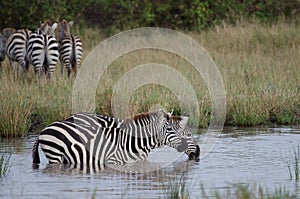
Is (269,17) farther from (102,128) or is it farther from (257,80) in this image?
(102,128)

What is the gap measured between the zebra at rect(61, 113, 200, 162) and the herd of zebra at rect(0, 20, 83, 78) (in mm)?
6332

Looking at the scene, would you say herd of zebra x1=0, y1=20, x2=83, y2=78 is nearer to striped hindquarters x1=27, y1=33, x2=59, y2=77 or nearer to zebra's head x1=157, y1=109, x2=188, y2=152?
striped hindquarters x1=27, y1=33, x2=59, y2=77

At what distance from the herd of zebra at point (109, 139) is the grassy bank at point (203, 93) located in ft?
6.56

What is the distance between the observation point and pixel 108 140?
8.66 m

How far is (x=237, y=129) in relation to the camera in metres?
11.1

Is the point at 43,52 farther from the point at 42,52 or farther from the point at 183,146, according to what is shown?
the point at 183,146

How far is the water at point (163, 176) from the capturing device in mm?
7133

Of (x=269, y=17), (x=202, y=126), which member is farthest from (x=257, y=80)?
(x=269, y=17)

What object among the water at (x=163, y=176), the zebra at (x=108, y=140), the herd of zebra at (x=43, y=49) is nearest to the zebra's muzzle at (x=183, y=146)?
the zebra at (x=108, y=140)

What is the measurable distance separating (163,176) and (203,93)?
437 cm

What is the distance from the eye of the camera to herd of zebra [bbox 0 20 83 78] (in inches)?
615

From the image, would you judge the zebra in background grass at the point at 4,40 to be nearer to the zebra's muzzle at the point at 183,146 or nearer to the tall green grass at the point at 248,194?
the zebra's muzzle at the point at 183,146

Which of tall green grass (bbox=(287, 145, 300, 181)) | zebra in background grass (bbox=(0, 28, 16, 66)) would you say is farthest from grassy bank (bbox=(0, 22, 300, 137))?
tall green grass (bbox=(287, 145, 300, 181))

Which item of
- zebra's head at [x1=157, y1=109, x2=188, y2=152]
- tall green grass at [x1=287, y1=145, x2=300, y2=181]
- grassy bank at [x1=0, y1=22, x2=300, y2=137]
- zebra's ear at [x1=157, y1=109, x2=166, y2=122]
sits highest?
grassy bank at [x1=0, y1=22, x2=300, y2=137]
